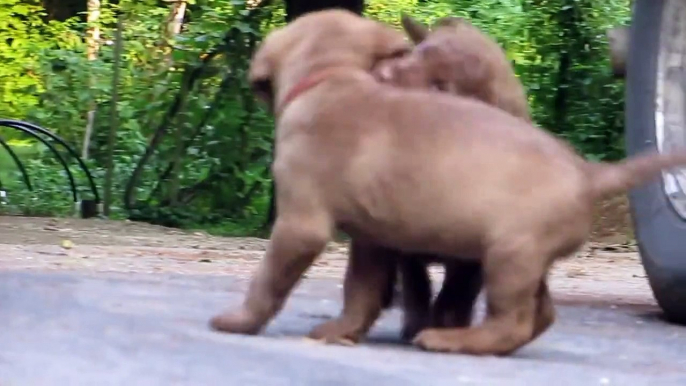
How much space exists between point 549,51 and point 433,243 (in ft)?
30.7

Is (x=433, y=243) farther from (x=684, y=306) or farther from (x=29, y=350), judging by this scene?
(x=684, y=306)

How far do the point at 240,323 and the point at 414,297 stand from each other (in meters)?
0.57

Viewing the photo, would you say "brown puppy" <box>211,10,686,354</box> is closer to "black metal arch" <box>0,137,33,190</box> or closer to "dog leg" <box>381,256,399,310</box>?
"dog leg" <box>381,256,399,310</box>

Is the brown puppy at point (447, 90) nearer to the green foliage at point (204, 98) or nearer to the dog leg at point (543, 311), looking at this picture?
the dog leg at point (543, 311)

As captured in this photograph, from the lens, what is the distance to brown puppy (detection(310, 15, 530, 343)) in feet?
12.9

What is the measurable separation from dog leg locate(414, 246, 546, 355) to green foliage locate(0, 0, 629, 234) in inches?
298

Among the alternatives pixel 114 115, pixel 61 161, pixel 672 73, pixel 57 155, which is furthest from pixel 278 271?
pixel 57 155

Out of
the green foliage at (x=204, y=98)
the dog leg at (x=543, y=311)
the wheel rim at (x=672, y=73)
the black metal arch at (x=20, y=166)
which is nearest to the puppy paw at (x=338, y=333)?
the dog leg at (x=543, y=311)

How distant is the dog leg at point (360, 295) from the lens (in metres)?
3.78

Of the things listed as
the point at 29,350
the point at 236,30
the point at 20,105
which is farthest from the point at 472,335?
the point at 20,105

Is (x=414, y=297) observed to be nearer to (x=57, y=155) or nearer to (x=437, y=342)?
(x=437, y=342)

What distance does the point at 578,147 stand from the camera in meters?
12.0

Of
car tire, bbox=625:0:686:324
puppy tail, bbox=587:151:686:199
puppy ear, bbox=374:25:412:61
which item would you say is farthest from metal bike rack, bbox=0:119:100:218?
puppy tail, bbox=587:151:686:199

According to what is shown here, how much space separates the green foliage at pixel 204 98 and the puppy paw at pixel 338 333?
24.1 feet
